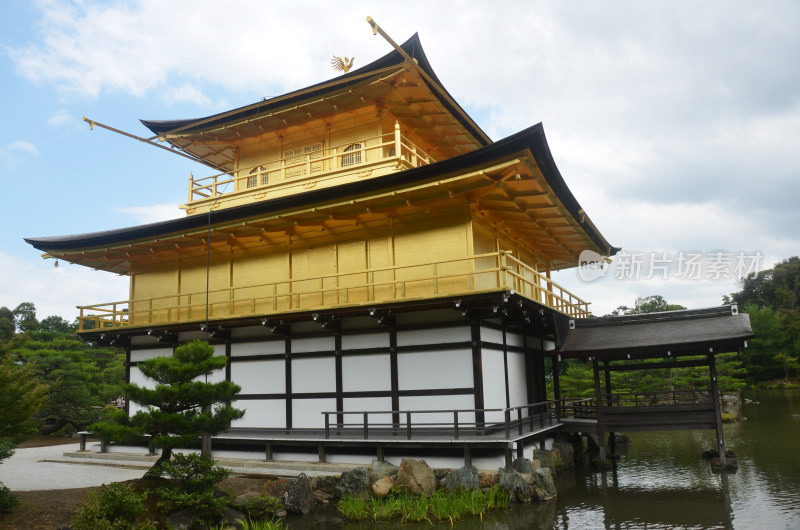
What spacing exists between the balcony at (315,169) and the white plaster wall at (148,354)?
4.96 m

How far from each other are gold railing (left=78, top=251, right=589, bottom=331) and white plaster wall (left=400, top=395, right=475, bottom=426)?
2.68 m

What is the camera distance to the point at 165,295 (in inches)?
778

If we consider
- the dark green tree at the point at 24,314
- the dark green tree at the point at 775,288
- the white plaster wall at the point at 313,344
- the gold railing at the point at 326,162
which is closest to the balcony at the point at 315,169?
the gold railing at the point at 326,162

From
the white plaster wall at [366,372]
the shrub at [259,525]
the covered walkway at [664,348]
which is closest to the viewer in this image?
the shrub at [259,525]

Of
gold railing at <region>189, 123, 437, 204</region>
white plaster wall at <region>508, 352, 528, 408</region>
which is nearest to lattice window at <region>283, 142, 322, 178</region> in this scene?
gold railing at <region>189, 123, 437, 204</region>

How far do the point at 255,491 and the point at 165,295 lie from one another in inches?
382

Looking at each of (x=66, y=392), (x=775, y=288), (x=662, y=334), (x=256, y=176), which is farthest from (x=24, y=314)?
(x=775, y=288)

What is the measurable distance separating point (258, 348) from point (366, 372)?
12.6ft

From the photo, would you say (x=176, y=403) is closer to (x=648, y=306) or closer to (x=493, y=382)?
(x=493, y=382)

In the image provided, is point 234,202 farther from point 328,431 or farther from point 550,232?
point 550,232

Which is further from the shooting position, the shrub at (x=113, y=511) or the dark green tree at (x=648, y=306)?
the dark green tree at (x=648, y=306)

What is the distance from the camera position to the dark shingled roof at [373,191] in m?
12.8

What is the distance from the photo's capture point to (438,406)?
1469 cm

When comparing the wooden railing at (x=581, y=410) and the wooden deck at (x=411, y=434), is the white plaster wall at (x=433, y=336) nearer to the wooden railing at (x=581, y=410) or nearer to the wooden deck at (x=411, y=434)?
the wooden deck at (x=411, y=434)
